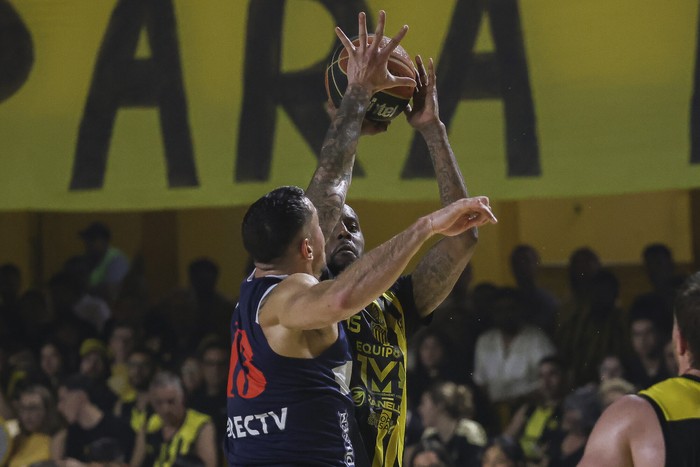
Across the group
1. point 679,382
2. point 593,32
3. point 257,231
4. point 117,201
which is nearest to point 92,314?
point 117,201

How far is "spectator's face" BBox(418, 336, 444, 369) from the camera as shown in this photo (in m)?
8.59

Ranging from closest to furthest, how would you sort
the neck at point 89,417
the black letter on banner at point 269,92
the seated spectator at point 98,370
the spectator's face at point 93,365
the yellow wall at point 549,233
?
the black letter on banner at point 269,92 < the neck at point 89,417 < the seated spectator at point 98,370 < the spectator's face at point 93,365 < the yellow wall at point 549,233

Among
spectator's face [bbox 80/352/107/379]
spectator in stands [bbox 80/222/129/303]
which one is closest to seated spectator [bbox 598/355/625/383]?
spectator's face [bbox 80/352/107/379]

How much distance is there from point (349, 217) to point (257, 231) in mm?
1011

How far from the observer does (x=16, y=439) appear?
358 inches

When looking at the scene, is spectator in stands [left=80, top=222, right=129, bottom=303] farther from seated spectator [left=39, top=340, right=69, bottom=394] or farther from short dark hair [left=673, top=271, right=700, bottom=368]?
short dark hair [left=673, top=271, right=700, bottom=368]

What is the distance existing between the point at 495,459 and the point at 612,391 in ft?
2.66

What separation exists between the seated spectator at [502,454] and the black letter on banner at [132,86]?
8.43 ft

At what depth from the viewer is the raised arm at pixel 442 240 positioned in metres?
4.83

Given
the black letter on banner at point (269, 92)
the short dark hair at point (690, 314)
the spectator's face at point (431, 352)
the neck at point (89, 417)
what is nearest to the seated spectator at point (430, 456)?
the spectator's face at point (431, 352)

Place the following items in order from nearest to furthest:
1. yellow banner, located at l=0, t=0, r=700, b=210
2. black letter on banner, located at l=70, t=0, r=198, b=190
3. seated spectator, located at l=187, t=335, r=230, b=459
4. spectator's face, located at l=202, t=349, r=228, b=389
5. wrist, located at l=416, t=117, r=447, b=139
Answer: wrist, located at l=416, t=117, r=447, b=139 < yellow banner, located at l=0, t=0, r=700, b=210 < black letter on banner, located at l=70, t=0, r=198, b=190 < seated spectator, located at l=187, t=335, r=230, b=459 < spectator's face, located at l=202, t=349, r=228, b=389

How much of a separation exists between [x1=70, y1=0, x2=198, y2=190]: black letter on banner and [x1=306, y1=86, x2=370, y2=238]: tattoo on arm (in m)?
3.67

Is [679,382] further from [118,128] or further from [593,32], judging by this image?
[118,128]

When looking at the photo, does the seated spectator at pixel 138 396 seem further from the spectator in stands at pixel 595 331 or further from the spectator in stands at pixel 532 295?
the spectator in stands at pixel 595 331
